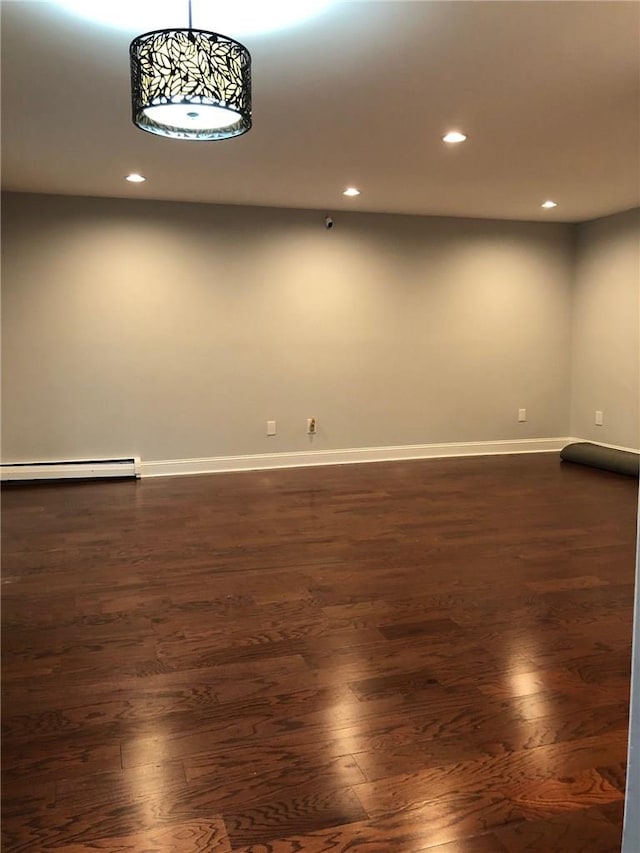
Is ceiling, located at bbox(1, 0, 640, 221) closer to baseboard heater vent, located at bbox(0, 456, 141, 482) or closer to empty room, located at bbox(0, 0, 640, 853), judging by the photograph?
empty room, located at bbox(0, 0, 640, 853)

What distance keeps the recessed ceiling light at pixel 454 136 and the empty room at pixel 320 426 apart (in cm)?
4

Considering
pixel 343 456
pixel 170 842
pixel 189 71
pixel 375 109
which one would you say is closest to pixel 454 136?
pixel 375 109

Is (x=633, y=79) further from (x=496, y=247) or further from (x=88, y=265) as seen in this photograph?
(x=88, y=265)

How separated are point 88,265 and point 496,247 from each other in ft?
12.1

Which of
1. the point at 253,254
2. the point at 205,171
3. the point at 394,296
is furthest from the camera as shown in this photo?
the point at 394,296

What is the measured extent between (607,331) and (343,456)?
8.96ft

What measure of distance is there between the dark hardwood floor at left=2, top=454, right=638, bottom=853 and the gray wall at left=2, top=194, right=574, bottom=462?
4.96 feet

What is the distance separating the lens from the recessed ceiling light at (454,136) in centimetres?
359

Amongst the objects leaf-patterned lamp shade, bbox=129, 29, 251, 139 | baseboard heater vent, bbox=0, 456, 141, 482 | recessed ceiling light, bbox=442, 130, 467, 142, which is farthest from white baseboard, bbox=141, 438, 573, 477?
leaf-patterned lamp shade, bbox=129, 29, 251, 139

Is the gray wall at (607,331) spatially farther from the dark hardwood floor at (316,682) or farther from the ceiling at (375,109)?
the dark hardwood floor at (316,682)

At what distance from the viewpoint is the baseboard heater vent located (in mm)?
5176

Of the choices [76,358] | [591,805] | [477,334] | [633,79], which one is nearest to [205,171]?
[76,358]

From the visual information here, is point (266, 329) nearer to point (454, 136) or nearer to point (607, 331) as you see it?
point (454, 136)

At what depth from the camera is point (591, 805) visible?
1.61 meters
